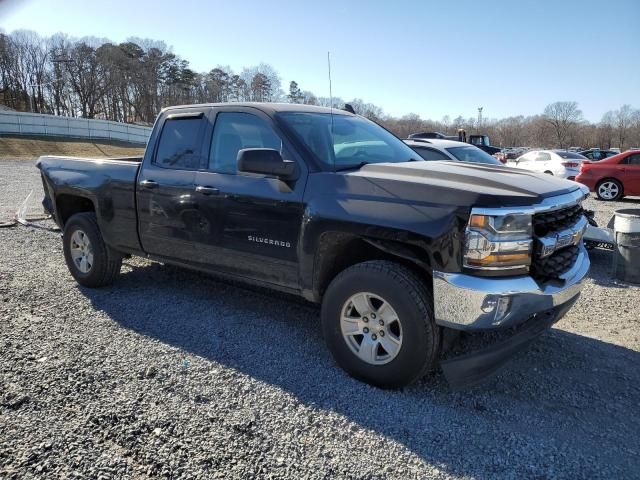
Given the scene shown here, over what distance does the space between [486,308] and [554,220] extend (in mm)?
778

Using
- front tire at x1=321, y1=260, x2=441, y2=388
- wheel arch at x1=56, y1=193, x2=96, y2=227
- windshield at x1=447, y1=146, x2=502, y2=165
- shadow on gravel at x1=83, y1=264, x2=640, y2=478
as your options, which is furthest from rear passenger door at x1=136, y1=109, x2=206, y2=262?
windshield at x1=447, y1=146, x2=502, y2=165

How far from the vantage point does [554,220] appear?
3020mm

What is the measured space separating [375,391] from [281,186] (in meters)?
1.60

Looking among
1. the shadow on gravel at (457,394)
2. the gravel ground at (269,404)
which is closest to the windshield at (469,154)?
the gravel ground at (269,404)

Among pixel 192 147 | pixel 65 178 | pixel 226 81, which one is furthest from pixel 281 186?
pixel 226 81

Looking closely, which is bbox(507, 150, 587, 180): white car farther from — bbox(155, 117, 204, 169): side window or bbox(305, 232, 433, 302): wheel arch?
bbox(305, 232, 433, 302): wheel arch

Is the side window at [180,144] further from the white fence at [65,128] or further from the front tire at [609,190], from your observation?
the white fence at [65,128]

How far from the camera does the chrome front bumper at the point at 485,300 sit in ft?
9.01

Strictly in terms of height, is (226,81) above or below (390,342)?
above

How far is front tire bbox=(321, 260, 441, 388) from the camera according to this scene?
9.79 ft

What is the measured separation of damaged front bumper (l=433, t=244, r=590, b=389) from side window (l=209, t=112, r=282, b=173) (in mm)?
1812

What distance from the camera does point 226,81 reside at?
3088 inches

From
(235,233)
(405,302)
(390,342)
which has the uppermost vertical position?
(235,233)

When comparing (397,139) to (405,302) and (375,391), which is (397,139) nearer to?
(405,302)
